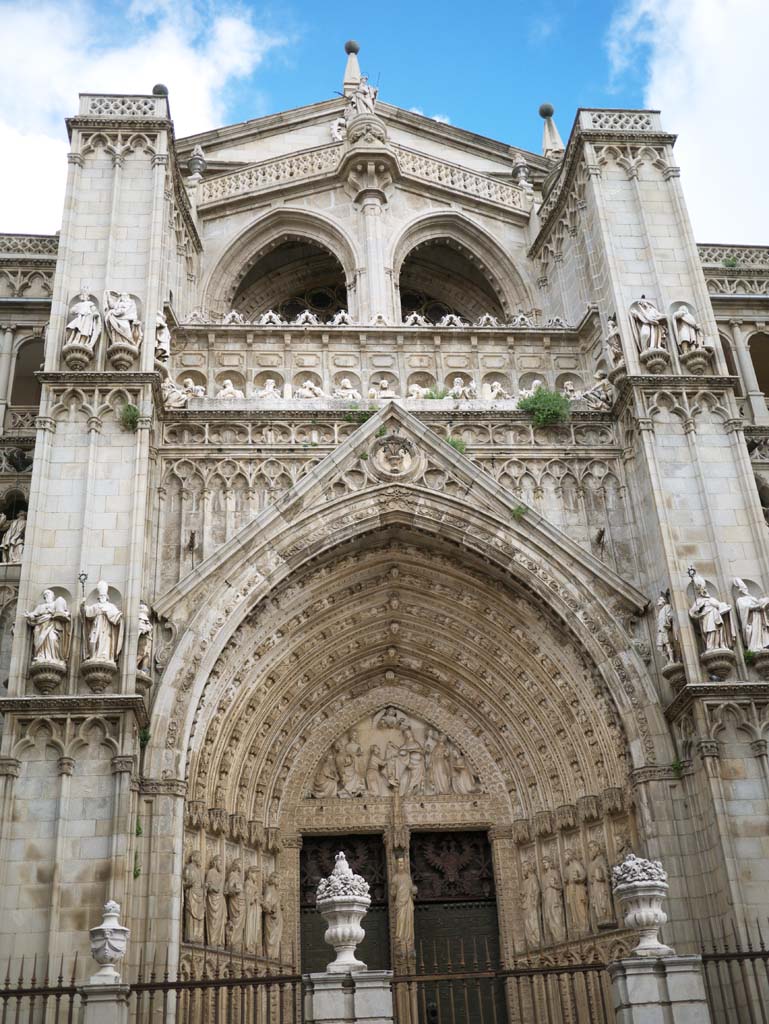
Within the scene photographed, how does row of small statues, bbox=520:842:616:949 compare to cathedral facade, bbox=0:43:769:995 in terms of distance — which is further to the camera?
row of small statues, bbox=520:842:616:949

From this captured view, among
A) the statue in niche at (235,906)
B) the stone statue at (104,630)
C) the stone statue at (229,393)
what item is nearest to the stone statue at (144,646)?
the stone statue at (104,630)

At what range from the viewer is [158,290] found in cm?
1841

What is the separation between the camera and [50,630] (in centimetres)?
1481

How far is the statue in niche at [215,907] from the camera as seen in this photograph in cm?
1511

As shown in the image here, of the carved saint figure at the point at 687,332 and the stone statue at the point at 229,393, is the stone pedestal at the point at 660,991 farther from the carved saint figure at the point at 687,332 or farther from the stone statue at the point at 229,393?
the stone statue at the point at 229,393

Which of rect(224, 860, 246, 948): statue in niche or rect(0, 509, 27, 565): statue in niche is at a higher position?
rect(0, 509, 27, 565): statue in niche

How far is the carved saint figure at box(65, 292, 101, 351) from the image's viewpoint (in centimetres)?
1742

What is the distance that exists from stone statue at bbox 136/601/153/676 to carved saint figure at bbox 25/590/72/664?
3.12 feet

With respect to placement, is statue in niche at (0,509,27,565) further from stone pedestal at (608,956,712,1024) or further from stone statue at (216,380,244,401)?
stone pedestal at (608,956,712,1024)

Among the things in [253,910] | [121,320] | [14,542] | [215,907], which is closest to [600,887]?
[253,910]

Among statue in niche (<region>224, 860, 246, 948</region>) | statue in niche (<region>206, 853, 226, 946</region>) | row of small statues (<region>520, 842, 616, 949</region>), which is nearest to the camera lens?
statue in niche (<region>206, 853, 226, 946</region>)

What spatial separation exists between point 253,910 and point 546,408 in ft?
30.1

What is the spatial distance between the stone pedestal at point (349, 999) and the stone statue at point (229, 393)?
33.5 ft

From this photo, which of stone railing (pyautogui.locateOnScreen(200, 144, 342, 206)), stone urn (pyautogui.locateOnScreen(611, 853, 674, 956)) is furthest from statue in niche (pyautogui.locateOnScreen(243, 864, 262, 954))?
stone railing (pyautogui.locateOnScreen(200, 144, 342, 206))
